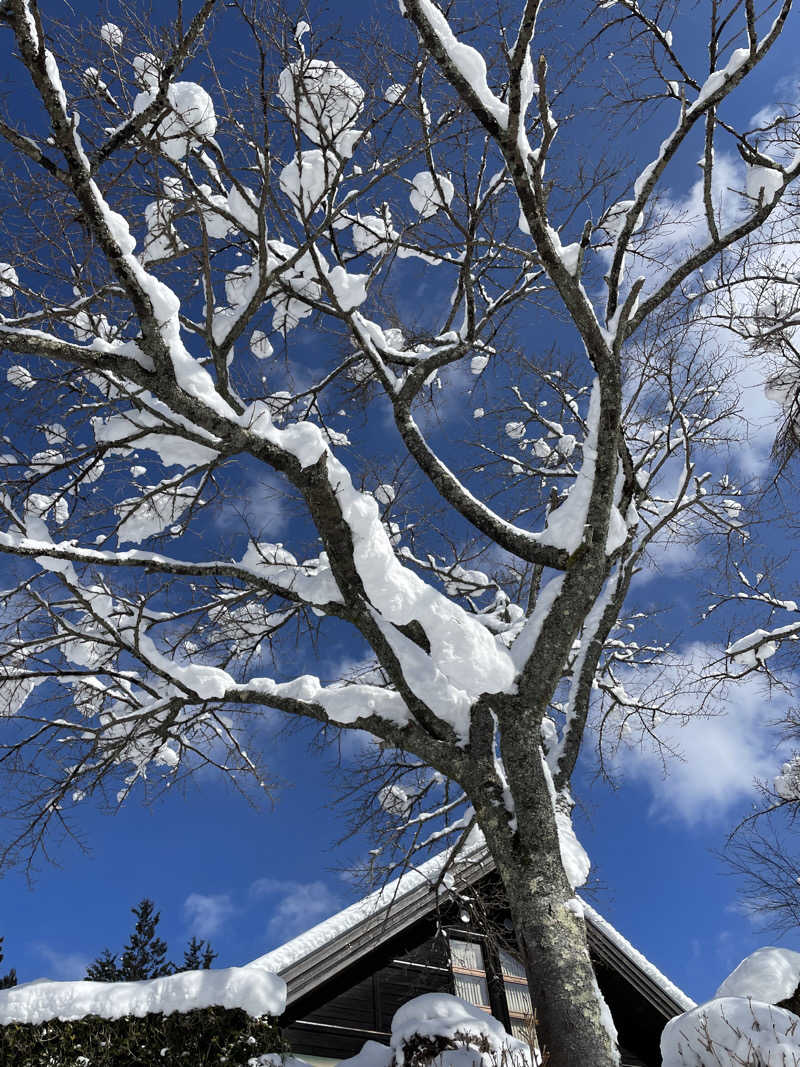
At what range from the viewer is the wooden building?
25.3ft

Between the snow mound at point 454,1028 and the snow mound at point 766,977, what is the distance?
211 cm

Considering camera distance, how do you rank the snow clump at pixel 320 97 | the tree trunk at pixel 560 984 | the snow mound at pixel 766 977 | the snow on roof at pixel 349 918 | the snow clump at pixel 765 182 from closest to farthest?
the tree trunk at pixel 560 984, the snow clump at pixel 320 97, the snow clump at pixel 765 182, the snow mound at pixel 766 977, the snow on roof at pixel 349 918

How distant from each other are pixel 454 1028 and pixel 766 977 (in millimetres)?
2818

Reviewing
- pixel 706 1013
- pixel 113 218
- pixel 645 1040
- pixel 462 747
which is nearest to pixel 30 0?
pixel 113 218

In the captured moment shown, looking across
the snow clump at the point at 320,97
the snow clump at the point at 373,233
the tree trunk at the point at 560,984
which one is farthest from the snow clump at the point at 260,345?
the tree trunk at the point at 560,984

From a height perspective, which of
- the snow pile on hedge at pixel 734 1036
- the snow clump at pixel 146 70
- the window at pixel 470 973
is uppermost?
the snow clump at pixel 146 70

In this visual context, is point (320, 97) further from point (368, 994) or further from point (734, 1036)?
Answer: point (368, 994)

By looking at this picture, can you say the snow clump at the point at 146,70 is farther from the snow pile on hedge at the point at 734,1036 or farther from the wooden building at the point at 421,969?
the wooden building at the point at 421,969

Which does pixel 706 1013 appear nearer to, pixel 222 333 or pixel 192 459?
pixel 192 459

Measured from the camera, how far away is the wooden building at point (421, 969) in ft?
25.3

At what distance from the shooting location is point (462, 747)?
548 centimetres

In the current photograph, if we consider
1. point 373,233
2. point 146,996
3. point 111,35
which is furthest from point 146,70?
point 146,996

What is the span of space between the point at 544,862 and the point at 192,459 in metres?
3.99

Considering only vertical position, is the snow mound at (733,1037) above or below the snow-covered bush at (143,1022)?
below
